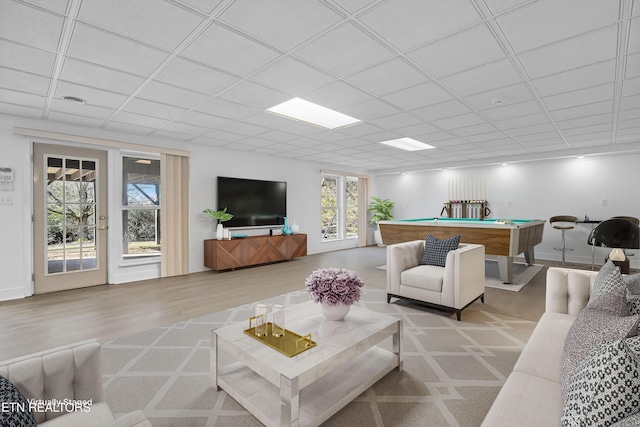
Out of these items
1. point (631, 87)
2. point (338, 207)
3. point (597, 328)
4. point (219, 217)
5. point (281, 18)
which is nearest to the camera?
point (597, 328)

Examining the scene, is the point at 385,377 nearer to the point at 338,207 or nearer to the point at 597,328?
the point at 597,328

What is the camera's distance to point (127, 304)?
3.86 m

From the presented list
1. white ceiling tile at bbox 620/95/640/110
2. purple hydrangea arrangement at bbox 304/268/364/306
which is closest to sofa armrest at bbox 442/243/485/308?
purple hydrangea arrangement at bbox 304/268/364/306

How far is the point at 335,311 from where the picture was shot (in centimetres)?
218

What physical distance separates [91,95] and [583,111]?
578cm

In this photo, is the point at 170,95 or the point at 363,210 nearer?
the point at 170,95

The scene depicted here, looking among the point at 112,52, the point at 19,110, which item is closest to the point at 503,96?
the point at 112,52

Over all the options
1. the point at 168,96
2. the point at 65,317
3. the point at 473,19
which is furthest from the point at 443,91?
the point at 65,317

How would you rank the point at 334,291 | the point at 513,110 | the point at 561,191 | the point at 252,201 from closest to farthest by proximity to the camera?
the point at 334,291 → the point at 513,110 → the point at 252,201 → the point at 561,191

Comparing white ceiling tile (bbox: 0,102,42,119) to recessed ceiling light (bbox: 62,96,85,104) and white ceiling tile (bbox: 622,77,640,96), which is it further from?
white ceiling tile (bbox: 622,77,640,96)

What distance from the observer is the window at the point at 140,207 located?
17.0 ft

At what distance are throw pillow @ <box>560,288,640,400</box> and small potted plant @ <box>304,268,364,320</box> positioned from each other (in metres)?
1.17

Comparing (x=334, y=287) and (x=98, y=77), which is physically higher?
(x=98, y=77)

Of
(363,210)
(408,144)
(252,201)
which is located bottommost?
(363,210)
